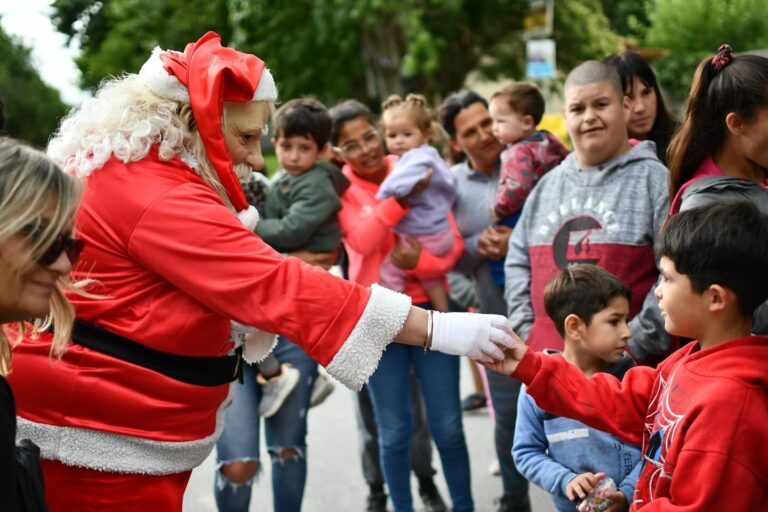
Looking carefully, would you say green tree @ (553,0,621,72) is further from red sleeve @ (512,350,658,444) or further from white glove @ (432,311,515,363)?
white glove @ (432,311,515,363)

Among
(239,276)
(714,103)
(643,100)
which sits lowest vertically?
Result: (239,276)

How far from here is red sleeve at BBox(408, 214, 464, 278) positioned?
14.5 feet

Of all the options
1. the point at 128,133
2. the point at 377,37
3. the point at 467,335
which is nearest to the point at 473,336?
the point at 467,335

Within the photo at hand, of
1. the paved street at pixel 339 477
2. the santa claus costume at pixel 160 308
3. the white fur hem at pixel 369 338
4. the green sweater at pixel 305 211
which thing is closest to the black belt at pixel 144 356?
the santa claus costume at pixel 160 308

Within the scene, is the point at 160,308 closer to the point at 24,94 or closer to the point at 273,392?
the point at 273,392

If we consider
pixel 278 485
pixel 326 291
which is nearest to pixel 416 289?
pixel 278 485

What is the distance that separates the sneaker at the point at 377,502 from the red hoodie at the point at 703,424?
2.57 m

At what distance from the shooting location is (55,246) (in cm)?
191

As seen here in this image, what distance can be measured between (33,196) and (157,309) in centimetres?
61

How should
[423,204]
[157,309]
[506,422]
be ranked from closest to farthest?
[157,309] < [506,422] < [423,204]

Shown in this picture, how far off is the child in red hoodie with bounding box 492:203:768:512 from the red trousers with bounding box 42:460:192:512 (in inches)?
42.6

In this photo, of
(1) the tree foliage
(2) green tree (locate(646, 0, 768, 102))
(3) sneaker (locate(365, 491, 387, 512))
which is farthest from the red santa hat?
(2) green tree (locate(646, 0, 768, 102))

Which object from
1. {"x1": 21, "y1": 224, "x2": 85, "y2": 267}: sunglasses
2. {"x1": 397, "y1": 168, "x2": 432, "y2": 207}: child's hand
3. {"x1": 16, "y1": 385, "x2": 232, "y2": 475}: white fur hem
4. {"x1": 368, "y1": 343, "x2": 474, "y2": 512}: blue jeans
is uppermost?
{"x1": 21, "y1": 224, "x2": 85, "y2": 267}: sunglasses

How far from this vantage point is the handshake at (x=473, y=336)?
2430 millimetres
